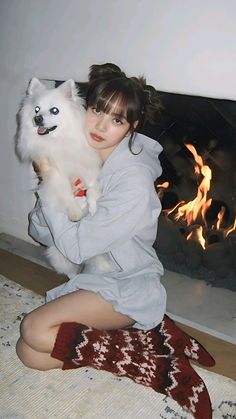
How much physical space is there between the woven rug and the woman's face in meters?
0.95

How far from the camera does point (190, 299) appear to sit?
2104 mm

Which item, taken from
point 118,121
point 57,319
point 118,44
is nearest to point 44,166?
point 118,121

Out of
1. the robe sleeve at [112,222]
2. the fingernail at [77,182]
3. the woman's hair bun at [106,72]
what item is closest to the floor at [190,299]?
the robe sleeve at [112,222]

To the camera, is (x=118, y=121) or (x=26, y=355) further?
(x=26, y=355)

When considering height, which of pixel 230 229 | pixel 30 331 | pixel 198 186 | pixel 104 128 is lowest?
pixel 30 331

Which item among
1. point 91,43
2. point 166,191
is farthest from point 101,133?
point 166,191

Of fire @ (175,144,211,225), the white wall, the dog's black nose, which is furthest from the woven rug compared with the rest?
the white wall

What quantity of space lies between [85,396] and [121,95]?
1150 millimetres

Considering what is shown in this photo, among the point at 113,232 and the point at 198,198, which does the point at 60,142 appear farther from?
the point at 198,198

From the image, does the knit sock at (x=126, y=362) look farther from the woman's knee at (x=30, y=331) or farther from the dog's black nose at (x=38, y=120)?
the dog's black nose at (x=38, y=120)

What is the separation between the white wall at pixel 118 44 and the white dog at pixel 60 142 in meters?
0.46

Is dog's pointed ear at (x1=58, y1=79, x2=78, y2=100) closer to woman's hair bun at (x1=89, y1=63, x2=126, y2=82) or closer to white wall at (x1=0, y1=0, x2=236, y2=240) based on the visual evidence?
woman's hair bun at (x1=89, y1=63, x2=126, y2=82)

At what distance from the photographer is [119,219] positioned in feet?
4.72

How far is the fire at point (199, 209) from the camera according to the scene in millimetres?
2125
